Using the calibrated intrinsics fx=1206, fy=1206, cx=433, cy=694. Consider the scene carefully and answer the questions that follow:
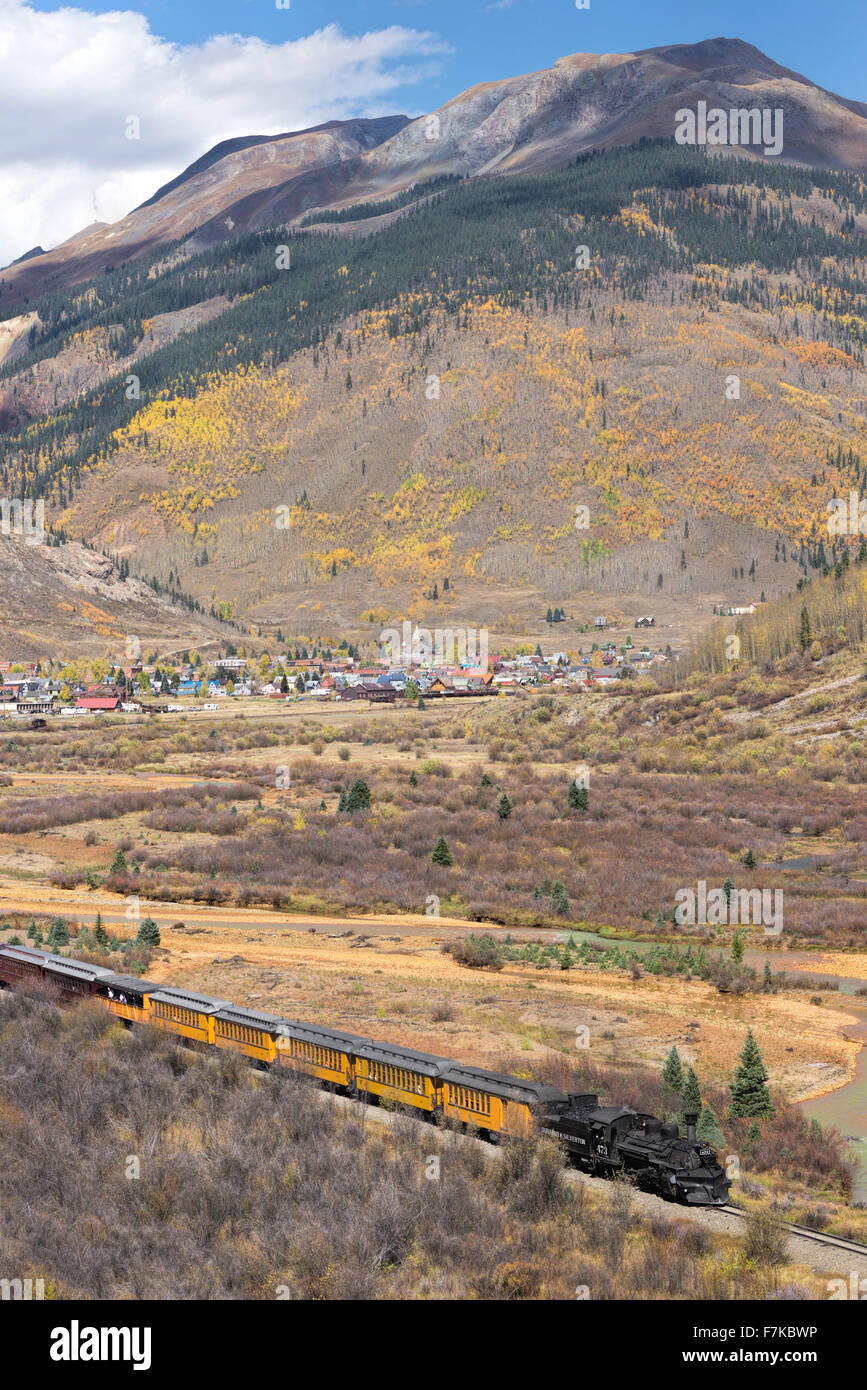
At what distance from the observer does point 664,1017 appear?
32.2m

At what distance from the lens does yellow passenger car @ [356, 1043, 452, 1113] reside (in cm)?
2147

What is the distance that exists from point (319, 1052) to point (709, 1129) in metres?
7.49

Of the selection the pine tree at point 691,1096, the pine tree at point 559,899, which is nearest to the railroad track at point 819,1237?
the pine tree at point 691,1096

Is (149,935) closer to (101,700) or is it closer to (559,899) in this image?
(559,899)

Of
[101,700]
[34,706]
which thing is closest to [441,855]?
[101,700]

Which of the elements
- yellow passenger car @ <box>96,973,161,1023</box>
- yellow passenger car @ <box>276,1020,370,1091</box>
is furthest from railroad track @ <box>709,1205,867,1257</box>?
yellow passenger car @ <box>96,973,161,1023</box>

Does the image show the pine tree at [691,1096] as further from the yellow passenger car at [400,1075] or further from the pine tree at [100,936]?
the pine tree at [100,936]

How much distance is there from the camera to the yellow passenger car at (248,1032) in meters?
24.2

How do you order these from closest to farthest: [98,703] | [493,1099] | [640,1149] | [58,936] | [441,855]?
1. [640,1149]
2. [493,1099]
3. [58,936]
4. [441,855]
5. [98,703]

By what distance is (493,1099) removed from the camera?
20.3 m

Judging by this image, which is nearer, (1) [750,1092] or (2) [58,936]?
(1) [750,1092]

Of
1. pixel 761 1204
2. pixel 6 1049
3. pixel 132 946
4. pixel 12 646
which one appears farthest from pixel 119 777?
pixel 12 646

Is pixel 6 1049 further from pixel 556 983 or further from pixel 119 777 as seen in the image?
pixel 119 777

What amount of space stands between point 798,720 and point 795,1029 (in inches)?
2385
